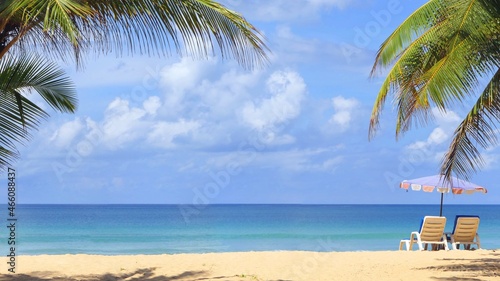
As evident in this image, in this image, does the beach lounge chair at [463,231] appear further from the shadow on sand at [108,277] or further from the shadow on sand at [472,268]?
the shadow on sand at [108,277]

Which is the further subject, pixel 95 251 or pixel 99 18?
pixel 95 251

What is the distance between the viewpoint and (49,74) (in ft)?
24.0

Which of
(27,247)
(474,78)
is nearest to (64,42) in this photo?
(474,78)

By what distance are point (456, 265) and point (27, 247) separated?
1773 cm

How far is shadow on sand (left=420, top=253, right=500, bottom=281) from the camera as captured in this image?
29.7ft

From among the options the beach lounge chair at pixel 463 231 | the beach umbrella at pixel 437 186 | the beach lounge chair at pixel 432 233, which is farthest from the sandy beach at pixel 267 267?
the beach umbrella at pixel 437 186

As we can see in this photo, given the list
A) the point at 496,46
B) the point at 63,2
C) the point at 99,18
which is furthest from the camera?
the point at 496,46

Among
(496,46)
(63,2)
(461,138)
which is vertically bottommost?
(63,2)

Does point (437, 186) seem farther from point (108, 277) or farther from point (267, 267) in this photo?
point (108, 277)

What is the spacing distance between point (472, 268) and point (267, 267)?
297cm

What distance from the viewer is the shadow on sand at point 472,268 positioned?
9062 millimetres

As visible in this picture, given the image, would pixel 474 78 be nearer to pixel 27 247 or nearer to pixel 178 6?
pixel 178 6

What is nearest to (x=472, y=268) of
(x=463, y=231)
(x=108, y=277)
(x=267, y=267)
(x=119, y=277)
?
(x=267, y=267)

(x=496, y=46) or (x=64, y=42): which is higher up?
(x=496, y=46)
